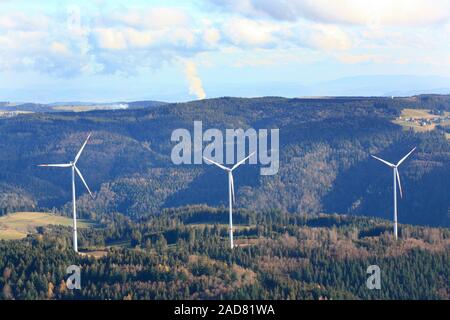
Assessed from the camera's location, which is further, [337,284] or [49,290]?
[337,284]
